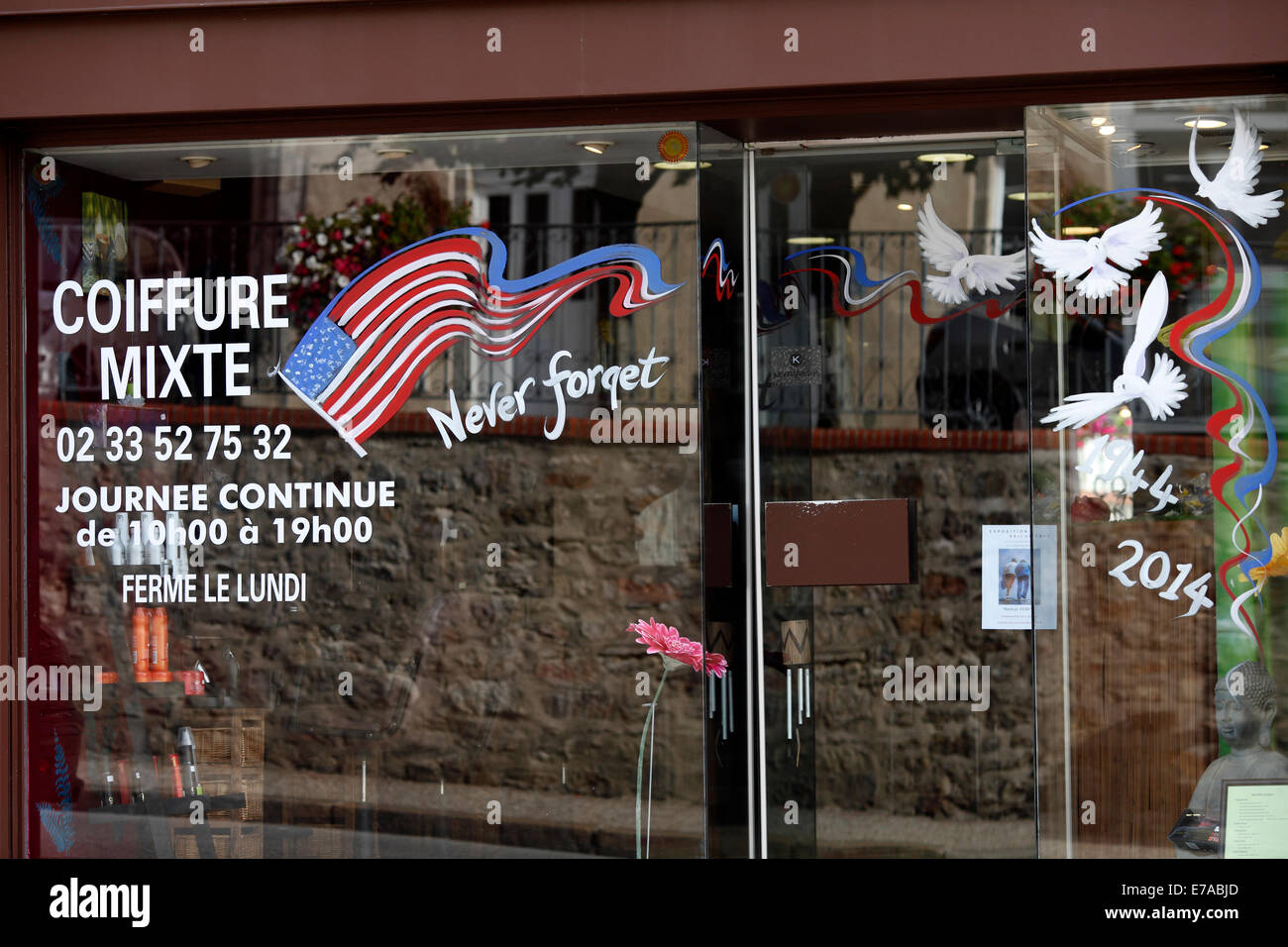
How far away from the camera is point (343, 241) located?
5301 millimetres

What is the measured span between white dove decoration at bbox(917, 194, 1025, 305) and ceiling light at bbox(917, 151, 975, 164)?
0.17m

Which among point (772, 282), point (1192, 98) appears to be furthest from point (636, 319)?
point (1192, 98)

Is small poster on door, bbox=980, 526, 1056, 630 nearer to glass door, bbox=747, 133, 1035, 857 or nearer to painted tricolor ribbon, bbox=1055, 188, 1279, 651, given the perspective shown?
glass door, bbox=747, 133, 1035, 857

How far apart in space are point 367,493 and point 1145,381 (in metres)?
2.55

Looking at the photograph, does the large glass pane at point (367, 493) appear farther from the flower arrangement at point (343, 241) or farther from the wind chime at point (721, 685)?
the wind chime at point (721, 685)

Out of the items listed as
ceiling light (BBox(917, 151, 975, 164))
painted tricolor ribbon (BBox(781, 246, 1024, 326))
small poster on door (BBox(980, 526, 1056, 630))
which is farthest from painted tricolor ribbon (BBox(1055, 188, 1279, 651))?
painted tricolor ribbon (BBox(781, 246, 1024, 326))

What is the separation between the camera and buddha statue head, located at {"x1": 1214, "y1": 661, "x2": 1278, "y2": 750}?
4777 mm

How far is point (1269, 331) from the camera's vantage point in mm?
4773

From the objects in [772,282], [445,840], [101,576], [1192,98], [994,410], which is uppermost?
[1192,98]

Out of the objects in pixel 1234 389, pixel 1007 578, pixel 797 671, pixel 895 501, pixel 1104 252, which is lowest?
pixel 797 671

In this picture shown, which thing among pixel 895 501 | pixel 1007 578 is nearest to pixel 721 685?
pixel 895 501

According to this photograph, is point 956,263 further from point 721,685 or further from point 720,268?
point 721,685
